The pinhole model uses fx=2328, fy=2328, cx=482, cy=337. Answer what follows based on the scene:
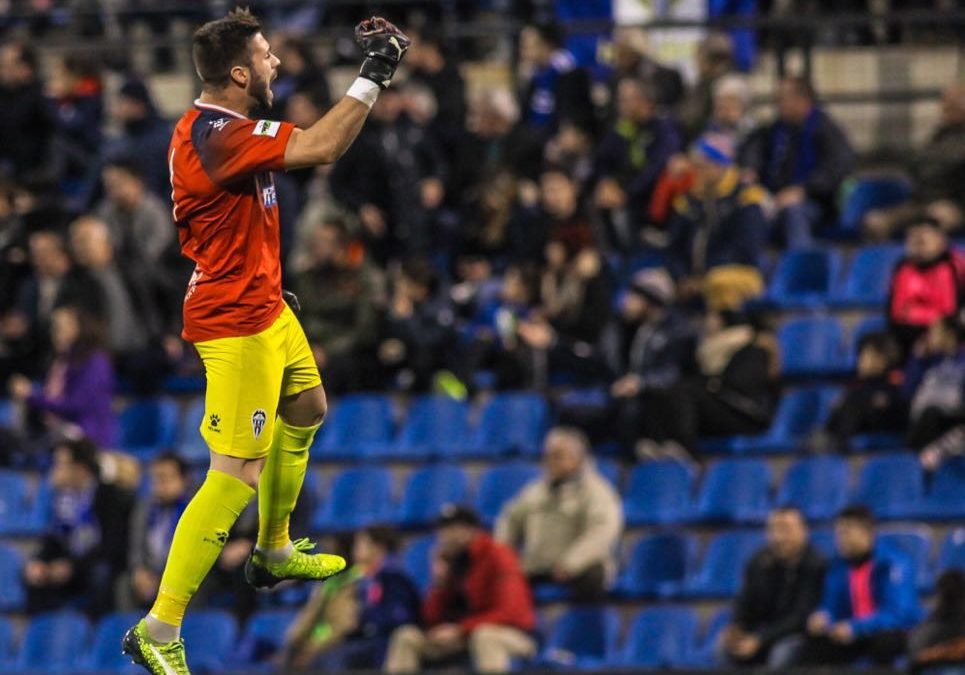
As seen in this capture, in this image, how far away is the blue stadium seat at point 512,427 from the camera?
1468cm

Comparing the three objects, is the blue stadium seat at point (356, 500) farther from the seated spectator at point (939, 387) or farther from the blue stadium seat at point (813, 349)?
the seated spectator at point (939, 387)

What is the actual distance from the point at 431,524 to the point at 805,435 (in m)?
2.38

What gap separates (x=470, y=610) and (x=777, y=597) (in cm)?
174

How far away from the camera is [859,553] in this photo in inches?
493

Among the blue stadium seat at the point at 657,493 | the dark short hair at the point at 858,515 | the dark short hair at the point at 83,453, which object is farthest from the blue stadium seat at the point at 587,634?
the dark short hair at the point at 83,453

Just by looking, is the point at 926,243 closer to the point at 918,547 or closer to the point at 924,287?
the point at 924,287

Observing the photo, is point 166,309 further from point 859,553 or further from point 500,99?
point 859,553

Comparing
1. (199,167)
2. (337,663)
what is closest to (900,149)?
(337,663)

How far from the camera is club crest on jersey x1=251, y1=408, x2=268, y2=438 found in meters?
8.29

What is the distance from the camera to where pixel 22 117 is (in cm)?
1728

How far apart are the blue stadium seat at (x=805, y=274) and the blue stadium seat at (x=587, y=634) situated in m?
2.75

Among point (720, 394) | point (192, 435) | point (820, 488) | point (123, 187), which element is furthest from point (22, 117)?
point (820, 488)

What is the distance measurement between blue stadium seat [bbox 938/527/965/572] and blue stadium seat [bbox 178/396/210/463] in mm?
4901

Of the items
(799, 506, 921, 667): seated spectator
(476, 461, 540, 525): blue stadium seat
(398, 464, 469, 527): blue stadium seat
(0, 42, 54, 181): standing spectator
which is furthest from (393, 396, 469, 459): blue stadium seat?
(0, 42, 54, 181): standing spectator
